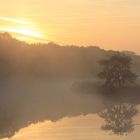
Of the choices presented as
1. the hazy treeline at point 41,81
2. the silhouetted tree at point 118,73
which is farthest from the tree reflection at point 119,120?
the silhouetted tree at point 118,73

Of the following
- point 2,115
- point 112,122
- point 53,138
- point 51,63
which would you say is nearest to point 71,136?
point 53,138

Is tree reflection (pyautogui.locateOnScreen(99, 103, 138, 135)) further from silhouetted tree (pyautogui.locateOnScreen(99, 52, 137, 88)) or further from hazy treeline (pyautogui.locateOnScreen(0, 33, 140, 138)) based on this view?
silhouetted tree (pyautogui.locateOnScreen(99, 52, 137, 88))

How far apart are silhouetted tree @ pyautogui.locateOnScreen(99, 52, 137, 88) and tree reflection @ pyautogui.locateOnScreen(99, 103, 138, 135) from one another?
11.3 metres

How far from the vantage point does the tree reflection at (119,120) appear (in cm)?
1389

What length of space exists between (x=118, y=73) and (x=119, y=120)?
1533 cm

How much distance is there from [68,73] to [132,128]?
37.4 metres

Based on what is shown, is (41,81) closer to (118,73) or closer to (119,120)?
(118,73)

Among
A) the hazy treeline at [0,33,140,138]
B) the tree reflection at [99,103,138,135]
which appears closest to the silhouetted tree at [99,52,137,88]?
the hazy treeline at [0,33,140,138]

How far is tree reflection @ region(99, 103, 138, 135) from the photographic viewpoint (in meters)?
13.9

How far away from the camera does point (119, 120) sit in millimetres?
16422

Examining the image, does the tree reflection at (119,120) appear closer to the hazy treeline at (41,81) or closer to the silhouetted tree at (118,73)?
the hazy treeline at (41,81)

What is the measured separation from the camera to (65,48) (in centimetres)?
6078

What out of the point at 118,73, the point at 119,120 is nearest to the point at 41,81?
the point at 118,73

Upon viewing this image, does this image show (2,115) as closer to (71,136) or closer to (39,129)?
(39,129)
